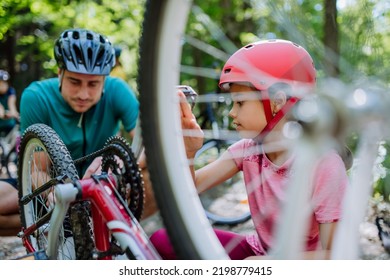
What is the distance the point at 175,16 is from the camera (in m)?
1.11

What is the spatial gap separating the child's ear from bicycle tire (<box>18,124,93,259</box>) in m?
0.60

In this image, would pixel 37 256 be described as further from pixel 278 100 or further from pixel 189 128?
pixel 278 100

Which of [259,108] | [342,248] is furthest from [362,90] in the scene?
[259,108]

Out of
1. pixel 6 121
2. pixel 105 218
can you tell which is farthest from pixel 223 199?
pixel 6 121

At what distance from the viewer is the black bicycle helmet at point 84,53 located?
7.44 ft

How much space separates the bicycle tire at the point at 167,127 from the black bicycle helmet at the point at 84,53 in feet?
3.82

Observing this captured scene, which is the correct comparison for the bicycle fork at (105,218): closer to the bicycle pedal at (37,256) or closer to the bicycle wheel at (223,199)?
the bicycle pedal at (37,256)

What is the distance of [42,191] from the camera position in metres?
1.67

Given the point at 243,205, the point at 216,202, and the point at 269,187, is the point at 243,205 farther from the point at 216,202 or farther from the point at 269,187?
the point at 269,187

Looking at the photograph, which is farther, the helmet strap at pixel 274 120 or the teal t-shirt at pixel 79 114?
the teal t-shirt at pixel 79 114

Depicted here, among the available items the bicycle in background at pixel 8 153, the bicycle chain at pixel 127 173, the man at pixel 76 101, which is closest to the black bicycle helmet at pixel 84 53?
the man at pixel 76 101

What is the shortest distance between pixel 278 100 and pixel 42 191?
2.66 ft

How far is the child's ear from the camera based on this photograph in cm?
135
